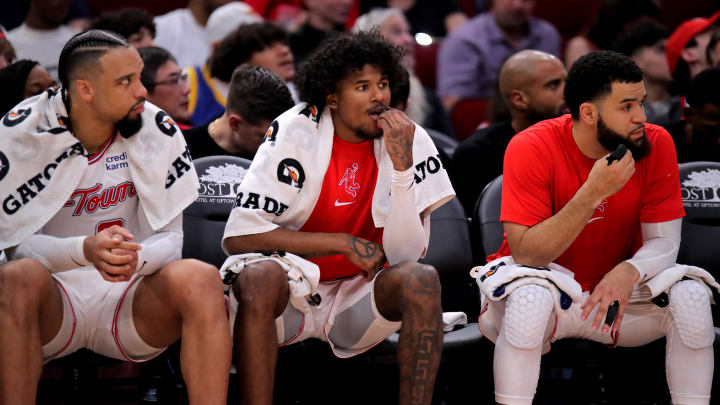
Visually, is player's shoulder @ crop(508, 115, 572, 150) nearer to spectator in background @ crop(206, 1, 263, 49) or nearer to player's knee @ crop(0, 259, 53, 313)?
player's knee @ crop(0, 259, 53, 313)

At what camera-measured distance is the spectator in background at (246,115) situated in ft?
13.0

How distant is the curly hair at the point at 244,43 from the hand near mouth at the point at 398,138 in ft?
6.68

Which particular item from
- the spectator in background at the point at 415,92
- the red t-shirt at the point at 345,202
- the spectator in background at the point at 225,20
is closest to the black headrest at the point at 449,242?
the red t-shirt at the point at 345,202

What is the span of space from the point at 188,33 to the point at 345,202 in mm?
3193

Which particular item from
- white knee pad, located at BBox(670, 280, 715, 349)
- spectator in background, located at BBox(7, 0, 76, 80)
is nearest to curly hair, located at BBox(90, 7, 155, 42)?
spectator in background, located at BBox(7, 0, 76, 80)

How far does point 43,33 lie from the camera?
217 inches

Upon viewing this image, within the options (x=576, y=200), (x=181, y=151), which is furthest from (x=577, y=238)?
(x=181, y=151)

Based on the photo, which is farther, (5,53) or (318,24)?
(318,24)

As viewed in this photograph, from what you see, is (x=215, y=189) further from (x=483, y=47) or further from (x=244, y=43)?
(x=483, y=47)

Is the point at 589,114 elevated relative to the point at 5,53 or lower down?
lower down

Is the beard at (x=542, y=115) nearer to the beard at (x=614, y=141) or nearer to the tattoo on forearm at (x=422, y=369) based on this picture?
the beard at (x=614, y=141)

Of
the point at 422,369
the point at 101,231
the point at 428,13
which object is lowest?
the point at 422,369

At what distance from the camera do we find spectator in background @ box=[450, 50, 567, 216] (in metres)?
4.27

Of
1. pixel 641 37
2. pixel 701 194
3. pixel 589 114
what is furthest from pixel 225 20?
pixel 701 194
